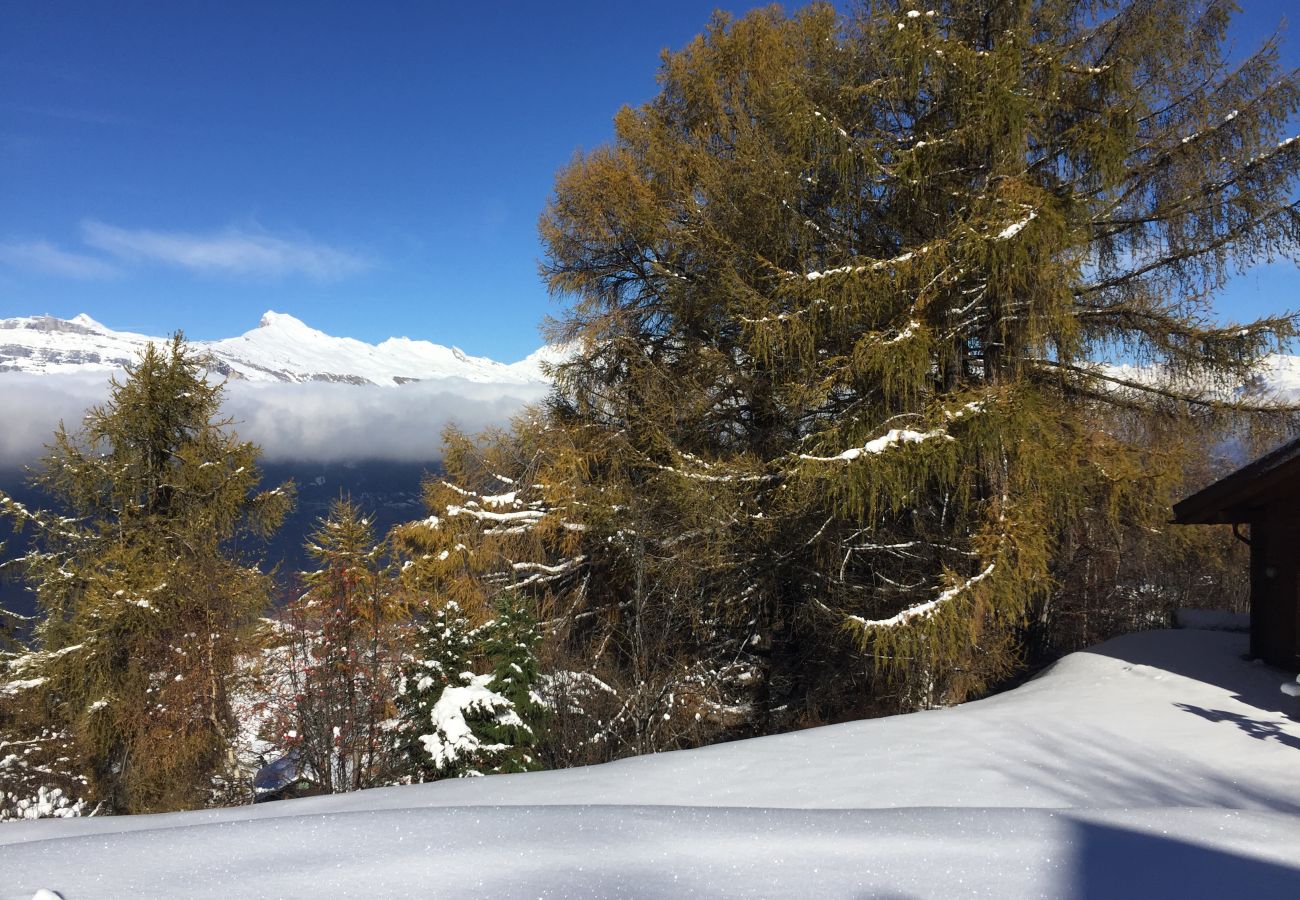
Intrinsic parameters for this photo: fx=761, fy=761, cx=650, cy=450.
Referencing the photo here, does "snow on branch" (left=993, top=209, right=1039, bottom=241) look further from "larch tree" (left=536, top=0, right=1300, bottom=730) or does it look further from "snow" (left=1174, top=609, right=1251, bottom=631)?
"snow" (left=1174, top=609, right=1251, bottom=631)

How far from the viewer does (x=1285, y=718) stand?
21.0 ft

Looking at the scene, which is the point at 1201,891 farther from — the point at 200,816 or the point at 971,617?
the point at 971,617

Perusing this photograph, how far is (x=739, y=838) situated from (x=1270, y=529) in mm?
8185

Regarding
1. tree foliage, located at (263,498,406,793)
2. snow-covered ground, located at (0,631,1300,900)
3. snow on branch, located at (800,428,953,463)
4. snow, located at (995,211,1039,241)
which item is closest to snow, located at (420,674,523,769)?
tree foliage, located at (263,498,406,793)

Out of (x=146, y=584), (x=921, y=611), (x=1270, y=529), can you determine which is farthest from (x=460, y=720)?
(x=1270, y=529)

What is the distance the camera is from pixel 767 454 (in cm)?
1305

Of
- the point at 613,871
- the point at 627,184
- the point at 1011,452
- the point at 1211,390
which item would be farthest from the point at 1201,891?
the point at 627,184

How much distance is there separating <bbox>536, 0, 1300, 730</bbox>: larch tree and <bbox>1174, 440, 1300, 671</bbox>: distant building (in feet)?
3.98

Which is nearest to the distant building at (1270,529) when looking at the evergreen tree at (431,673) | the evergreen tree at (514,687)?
the evergreen tree at (514,687)

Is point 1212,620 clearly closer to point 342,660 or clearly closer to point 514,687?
point 514,687

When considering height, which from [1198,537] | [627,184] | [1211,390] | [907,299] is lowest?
[1198,537]

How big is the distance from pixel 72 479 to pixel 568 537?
1022 cm

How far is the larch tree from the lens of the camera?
8.91 metres

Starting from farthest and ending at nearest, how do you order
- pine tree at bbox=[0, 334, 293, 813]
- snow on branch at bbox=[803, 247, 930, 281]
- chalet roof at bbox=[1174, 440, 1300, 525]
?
pine tree at bbox=[0, 334, 293, 813]
snow on branch at bbox=[803, 247, 930, 281]
chalet roof at bbox=[1174, 440, 1300, 525]
